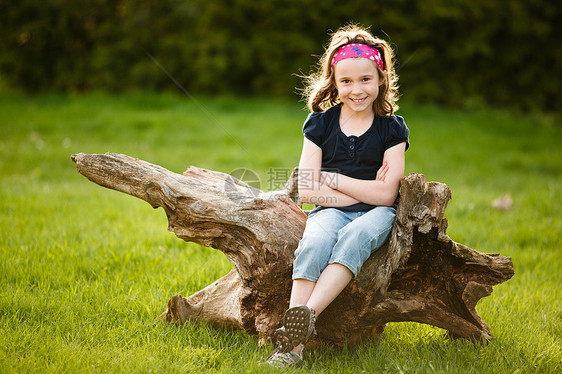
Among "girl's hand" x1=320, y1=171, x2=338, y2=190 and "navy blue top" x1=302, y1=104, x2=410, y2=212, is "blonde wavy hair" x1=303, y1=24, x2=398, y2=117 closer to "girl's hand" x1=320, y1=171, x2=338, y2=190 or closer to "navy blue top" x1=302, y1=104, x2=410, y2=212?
"navy blue top" x1=302, y1=104, x2=410, y2=212

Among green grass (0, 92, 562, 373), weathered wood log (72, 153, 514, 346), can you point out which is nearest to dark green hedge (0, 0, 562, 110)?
green grass (0, 92, 562, 373)

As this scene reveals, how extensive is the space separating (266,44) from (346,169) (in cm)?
881

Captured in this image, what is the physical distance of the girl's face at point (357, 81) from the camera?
2961 millimetres

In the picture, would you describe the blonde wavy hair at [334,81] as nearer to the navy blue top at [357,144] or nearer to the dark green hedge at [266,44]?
the navy blue top at [357,144]

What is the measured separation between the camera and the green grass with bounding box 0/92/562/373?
107 inches

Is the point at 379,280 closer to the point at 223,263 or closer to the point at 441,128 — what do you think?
the point at 223,263

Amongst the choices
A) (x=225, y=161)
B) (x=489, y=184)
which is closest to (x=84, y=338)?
(x=225, y=161)

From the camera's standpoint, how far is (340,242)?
2670 mm

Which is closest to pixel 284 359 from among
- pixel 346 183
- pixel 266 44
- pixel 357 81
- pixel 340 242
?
pixel 340 242

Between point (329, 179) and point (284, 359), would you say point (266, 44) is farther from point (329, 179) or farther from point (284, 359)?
point (284, 359)

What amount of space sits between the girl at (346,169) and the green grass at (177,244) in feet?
1.71

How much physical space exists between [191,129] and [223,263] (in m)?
5.97

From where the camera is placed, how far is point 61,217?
5035 millimetres

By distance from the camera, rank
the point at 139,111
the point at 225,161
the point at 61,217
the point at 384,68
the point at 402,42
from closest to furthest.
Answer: the point at 384,68 < the point at 61,217 < the point at 225,161 < the point at 139,111 < the point at 402,42
